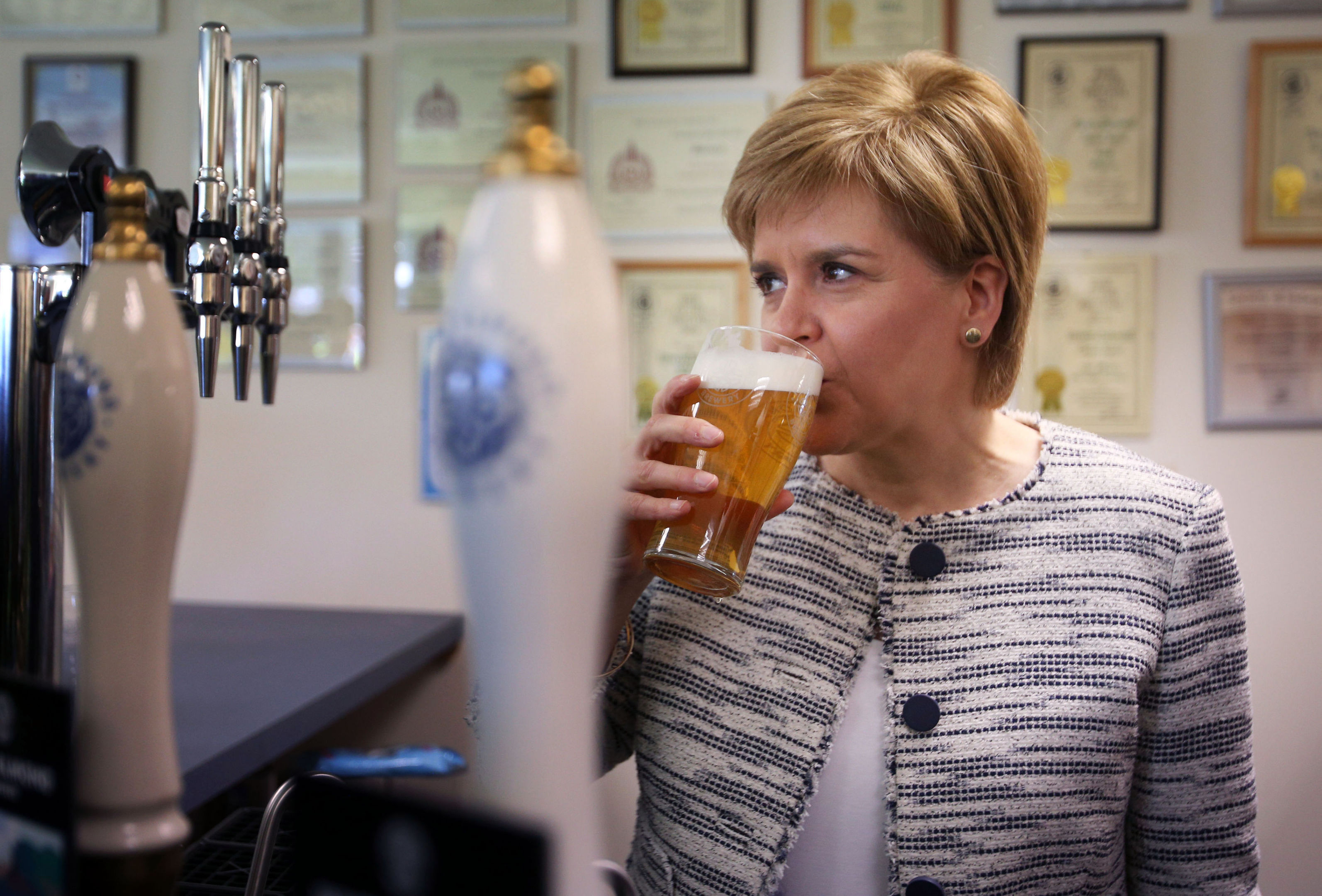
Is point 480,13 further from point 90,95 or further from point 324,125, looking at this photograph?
point 90,95

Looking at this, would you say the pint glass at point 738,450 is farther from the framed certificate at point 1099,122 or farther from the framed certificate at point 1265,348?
the framed certificate at point 1265,348

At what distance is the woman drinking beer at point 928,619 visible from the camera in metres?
0.93

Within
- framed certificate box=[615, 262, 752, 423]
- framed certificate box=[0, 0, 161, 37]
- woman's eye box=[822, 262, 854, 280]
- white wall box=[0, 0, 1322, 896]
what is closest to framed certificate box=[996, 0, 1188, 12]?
white wall box=[0, 0, 1322, 896]

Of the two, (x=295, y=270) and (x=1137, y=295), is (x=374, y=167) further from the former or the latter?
(x=1137, y=295)

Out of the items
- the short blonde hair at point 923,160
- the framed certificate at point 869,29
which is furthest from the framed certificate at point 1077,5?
the short blonde hair at point 923,160

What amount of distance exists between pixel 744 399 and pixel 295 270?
6.42 ft

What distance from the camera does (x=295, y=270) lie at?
2.42 metres

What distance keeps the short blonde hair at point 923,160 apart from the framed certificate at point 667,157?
129 cm

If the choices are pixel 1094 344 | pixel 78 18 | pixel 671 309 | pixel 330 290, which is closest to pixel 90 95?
pixel 78 18

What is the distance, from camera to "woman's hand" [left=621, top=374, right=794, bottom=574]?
0.72 meters

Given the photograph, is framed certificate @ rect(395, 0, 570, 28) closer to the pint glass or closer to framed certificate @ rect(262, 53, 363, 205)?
framed certificate @ rect(262, 53, 363, 205)

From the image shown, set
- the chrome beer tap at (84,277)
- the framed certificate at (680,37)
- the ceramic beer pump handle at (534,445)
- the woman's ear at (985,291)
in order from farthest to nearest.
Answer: the framed certificate at (680,37) → the woman's ear at (985,291) → the chrome beer tap at (84,277) → the ceramic beer pump handle at (534,445)

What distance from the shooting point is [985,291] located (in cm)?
104

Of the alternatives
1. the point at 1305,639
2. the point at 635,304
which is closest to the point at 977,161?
the point at 635,304
